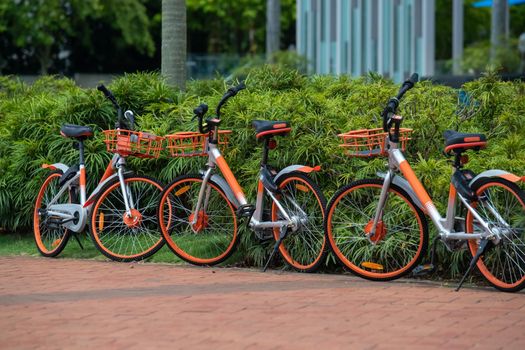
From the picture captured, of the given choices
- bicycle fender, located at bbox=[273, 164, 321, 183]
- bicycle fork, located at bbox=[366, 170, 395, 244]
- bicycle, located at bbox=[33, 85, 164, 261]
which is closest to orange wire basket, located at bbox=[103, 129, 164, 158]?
bicycle, located at bbox=[33, 85, 164, 261]

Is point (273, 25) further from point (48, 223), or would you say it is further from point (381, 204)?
point (381, 204)

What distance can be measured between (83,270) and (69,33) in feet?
122

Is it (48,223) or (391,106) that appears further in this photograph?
(48,223)

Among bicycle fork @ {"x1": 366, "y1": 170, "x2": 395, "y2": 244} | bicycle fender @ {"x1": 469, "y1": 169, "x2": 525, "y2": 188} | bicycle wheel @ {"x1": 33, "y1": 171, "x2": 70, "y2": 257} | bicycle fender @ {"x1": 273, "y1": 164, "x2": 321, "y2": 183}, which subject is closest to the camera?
bicycle fender @ {"x1": 469, "y1": 169, "x2": 525, "y2": 188}

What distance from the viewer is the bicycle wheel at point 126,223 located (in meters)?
9.01

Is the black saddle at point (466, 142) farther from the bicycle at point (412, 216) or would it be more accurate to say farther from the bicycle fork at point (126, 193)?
the bicycle fork at point (126, 193)

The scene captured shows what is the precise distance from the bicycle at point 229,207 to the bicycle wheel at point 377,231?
0.15 m

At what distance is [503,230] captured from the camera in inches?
292

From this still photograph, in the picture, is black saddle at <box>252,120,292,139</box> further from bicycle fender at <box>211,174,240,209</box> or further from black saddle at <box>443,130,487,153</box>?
black saddle at <box>443,130,487,153</box>

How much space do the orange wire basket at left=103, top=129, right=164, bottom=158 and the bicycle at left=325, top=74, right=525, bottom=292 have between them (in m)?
1.51

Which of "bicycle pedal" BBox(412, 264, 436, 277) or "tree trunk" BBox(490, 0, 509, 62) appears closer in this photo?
"bicycle pedal" BBox(412, 264, 436, 277)

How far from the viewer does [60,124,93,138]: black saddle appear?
9352mm

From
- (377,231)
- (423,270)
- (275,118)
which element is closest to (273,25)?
(275,118)

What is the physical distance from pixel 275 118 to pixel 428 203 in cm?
181
